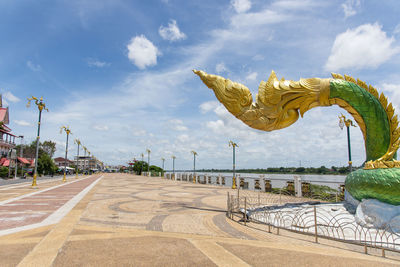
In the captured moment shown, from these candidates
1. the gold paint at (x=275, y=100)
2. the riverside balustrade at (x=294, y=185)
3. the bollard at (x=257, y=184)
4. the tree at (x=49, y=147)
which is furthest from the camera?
the tree at (x=49, y=147)

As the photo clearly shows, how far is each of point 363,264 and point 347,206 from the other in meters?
4.49

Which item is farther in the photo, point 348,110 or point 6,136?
point 6,136

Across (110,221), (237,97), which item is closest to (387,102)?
(237,97)

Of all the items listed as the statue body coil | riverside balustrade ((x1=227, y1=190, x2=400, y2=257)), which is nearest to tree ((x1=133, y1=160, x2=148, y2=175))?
the statue body coil

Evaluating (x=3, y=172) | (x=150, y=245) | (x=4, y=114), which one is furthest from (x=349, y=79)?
(x=4, y=114)

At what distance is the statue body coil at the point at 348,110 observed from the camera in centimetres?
743

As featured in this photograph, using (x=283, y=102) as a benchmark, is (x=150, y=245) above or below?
below

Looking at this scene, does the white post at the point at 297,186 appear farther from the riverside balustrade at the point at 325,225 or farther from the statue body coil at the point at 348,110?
the statue body coil at the point at 348,110

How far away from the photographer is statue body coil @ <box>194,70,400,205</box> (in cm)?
743

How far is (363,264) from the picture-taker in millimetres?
4641

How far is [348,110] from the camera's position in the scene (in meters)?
8.84

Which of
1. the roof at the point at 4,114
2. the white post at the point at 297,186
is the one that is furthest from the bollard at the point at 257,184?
the roof at the point at 4,114

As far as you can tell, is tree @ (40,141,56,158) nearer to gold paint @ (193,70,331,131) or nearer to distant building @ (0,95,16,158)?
distant building @ (0,95,16,158)

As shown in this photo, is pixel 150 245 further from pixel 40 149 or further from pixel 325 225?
pixel 40 149
